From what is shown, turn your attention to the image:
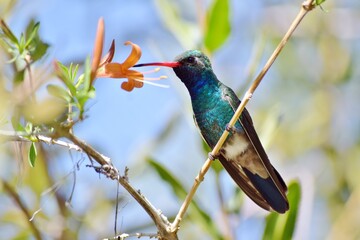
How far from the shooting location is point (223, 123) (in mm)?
3127

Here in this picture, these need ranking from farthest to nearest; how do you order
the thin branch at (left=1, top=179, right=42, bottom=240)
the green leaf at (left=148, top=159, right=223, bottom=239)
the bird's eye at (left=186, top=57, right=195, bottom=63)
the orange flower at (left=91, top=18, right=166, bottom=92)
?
the bird's eye at (left=186, top=57, right=195, bottom=63) < the green leaf at (left=148, top=159, right=223, bottom=239) < the thin branch at (left=1, top=179, right=42, bottom=240) < the orange flower at (left=91, top=18, right=166, bottom=92)

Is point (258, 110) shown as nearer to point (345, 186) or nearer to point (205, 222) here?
point (345, 186)

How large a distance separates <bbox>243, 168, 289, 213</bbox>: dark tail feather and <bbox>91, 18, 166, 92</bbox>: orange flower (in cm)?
111

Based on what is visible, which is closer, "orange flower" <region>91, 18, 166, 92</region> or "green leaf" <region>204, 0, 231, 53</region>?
"orange flower" <region>91, 18, 166, 92</region>

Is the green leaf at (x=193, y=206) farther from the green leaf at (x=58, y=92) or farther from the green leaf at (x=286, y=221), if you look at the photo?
the green leaf at (x=58, y=92)

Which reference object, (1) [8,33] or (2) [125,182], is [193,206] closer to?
(2) [125,182]

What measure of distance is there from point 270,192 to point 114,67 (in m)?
1.41

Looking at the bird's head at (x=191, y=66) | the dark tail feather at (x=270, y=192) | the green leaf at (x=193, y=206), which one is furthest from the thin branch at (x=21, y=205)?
the bird's head at (x=191, y=66)

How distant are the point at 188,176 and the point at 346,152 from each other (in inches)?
35.5

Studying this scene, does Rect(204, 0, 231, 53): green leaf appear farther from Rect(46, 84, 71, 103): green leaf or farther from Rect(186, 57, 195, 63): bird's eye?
Rect(46, 84, 71, 103): green leaf

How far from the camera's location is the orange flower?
4.08 feet

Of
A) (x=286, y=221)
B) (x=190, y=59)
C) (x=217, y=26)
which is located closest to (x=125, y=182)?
(x=286, y=221)

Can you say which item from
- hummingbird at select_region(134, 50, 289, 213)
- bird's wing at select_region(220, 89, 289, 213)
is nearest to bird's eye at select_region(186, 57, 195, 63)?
hummingbird at select_region(134, 50, 289, 213)

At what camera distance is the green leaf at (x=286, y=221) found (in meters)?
2.39
